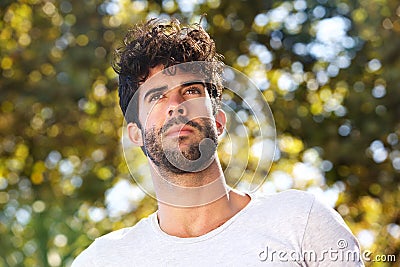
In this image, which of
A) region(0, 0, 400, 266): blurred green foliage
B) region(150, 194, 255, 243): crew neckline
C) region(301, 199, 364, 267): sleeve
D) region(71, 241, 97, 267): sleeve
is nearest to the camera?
region(301, 199, 364, 267): sleeve

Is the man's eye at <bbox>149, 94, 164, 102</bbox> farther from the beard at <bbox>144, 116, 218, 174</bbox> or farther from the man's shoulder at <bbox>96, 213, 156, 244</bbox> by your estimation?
the man's shoulder at <bbox>96, 213, 156, 244</bbox>

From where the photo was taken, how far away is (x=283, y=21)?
171 inches

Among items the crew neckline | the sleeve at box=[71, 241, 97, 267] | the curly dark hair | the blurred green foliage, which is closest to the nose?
the curly dark hair

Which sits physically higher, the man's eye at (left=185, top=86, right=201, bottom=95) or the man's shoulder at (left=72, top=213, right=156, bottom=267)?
the man's eye at (left=185, top=86, right=201, bottom=95)

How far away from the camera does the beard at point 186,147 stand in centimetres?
176

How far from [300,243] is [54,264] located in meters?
3.01

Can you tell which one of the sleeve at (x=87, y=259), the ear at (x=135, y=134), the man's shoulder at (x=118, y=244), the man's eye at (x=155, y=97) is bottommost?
the sleeve at (x=87, y=259)

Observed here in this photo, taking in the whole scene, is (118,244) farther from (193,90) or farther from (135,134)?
(193,90)

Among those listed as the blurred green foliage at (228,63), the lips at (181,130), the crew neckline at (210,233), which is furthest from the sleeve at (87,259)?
the blurred green foliage at (228,63)

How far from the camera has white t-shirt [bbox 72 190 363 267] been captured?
5.70 feet

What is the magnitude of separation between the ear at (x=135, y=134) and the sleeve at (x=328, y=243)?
450 millimetres

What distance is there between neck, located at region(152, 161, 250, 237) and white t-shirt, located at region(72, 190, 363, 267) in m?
0.03

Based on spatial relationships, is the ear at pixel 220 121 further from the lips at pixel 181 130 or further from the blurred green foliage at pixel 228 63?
the blurred green foliage at pixel 228 63

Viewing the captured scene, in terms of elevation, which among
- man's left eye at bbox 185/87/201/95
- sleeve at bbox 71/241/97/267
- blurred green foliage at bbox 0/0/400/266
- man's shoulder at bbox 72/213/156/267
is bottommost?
blurred green foliage at bbox 0/0/400/266
